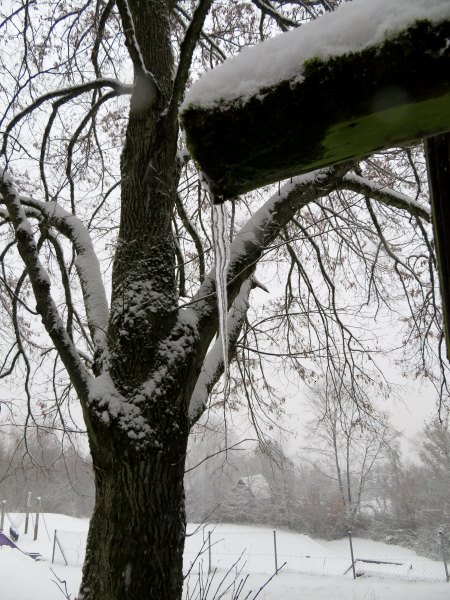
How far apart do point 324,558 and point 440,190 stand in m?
17.2

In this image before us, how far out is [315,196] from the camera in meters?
3.37

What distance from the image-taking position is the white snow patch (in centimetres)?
71

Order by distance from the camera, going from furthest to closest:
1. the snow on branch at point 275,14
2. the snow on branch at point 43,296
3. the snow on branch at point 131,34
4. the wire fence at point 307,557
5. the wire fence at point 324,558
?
the wire fence at point 307,557, the wire fence at point 324,558, the snow on branch at point 275,14, the snow on branch at point 131,34, the snow on branch at point 43,296

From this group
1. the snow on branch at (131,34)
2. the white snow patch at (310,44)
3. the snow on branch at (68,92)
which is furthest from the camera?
the snow on branch at (68,92)

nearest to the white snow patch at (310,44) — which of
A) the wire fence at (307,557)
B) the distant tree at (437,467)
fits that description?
the wire fence at (307,557)

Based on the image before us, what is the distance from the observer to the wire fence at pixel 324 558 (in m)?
13.5

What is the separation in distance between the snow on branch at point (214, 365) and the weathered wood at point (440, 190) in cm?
189

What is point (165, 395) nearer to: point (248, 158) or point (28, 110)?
point (248, 158)

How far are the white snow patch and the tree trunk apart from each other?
6.31 feet

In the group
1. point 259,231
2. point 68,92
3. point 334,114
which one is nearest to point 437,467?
point 259,231

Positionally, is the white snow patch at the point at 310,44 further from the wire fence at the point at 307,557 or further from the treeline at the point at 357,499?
the treeline at the point at 357,499

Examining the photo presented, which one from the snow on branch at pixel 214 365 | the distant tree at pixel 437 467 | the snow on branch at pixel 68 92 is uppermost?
the snow on branch at pixel 68 92

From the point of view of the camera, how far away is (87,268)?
317 centimetres

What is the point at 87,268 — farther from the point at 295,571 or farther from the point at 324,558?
the point at 324,558
